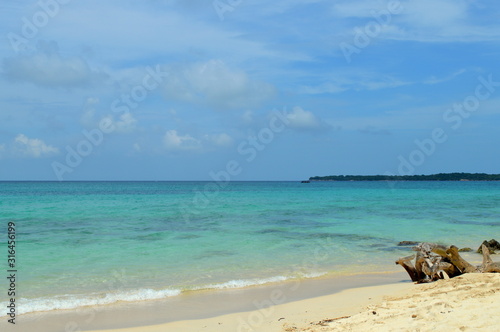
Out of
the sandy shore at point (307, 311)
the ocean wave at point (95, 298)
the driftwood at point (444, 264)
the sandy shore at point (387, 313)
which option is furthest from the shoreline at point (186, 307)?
the driftwood at point (444, 264)

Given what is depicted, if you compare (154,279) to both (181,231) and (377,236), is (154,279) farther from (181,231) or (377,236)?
(377,236)

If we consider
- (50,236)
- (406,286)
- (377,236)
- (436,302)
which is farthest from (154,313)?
(377,236)

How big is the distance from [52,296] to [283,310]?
4657 millimetres

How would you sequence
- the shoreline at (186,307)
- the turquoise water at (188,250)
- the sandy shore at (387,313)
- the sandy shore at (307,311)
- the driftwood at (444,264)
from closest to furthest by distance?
the sandy shore at (387,313) < the sandy shore at (307,311) < the shoreline at (186,307) < the driftwood at (444,264) < the turquoise water at (188,250)

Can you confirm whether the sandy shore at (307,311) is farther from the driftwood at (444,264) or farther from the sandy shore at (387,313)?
the driftwood at (444,264)

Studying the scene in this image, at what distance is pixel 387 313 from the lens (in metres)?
6.55

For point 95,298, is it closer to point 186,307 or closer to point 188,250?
point 186,307

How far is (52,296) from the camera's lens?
869 centimetres

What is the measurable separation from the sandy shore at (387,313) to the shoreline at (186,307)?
0.40 m

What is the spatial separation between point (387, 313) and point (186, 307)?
3636 mm

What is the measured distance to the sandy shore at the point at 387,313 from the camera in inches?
230

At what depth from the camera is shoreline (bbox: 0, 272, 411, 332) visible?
718 cm

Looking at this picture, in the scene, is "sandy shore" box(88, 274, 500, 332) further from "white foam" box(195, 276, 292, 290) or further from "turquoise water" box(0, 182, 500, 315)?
"turquoise water" box(0, 182, 500, 315)

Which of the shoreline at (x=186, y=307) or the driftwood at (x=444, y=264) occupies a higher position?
the driftwood at (x=444, y=264)
